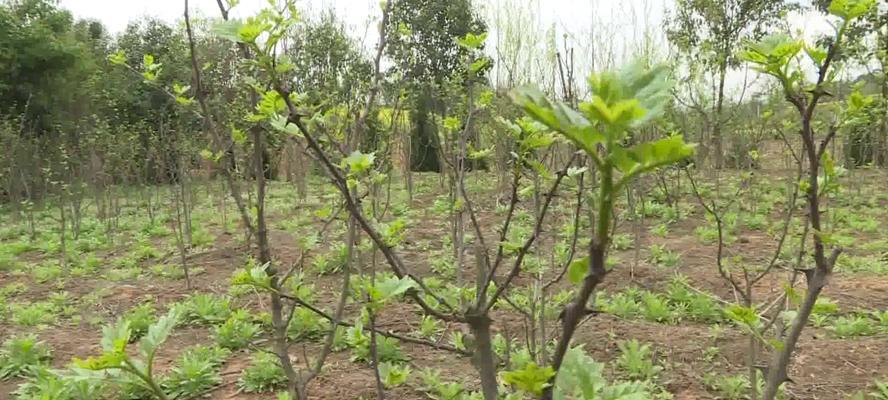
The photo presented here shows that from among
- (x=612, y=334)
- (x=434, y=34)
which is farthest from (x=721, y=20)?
(x=612, y=334)

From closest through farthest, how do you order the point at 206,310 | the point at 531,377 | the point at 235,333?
the point at 531,377
the point at 235,333
the point at 206,310

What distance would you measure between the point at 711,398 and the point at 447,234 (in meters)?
4.79

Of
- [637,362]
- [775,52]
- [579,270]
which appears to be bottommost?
[637,362]

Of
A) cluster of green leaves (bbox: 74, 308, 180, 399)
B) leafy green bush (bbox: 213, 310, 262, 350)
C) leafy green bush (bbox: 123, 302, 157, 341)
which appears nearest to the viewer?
cluster of green leaves (bbox: 74, 308, 180, 399)

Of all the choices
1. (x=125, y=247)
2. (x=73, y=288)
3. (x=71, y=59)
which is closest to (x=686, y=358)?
(x=73, y=288)

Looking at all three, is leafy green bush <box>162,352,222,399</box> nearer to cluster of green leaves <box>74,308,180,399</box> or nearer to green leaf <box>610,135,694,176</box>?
cluster of green leaves <box>74,308,180,399</box>

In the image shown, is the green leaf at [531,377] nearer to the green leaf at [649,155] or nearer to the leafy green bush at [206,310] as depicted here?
the green leaf at [649,155]

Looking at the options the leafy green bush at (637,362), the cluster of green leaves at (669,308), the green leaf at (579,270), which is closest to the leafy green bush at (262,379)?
the leafy green bush at (637,362)

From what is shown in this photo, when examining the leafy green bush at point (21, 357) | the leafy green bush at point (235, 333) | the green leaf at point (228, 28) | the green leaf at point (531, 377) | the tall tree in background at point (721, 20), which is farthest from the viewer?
the tall tree in background at point (721, 20)

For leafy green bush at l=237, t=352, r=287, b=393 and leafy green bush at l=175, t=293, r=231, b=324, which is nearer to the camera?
leafy green bush at l=237, t=352, r=287, b=393

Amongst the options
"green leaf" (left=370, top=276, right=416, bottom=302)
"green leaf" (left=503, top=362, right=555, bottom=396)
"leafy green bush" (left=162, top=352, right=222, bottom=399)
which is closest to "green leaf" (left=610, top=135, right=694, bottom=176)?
"green leaf" (left=503, top=362, right=555, bottom=396)

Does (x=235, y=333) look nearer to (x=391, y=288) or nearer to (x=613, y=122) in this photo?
(x=391, y=288)

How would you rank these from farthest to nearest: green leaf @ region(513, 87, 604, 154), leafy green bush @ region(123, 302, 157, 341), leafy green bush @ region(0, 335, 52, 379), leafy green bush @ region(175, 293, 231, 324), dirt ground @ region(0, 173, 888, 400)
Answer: leafy green bush @ region(175, 293, 231, 324), leafy green bush @ region(123, 302, 157, 341), leafy green bush @ region(0, 335, 52, 379), dirt ground @ region(0, 173, 888, 400), green leaf @ region(513, 87, 604, 154)

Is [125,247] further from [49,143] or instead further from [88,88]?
[88,88]
